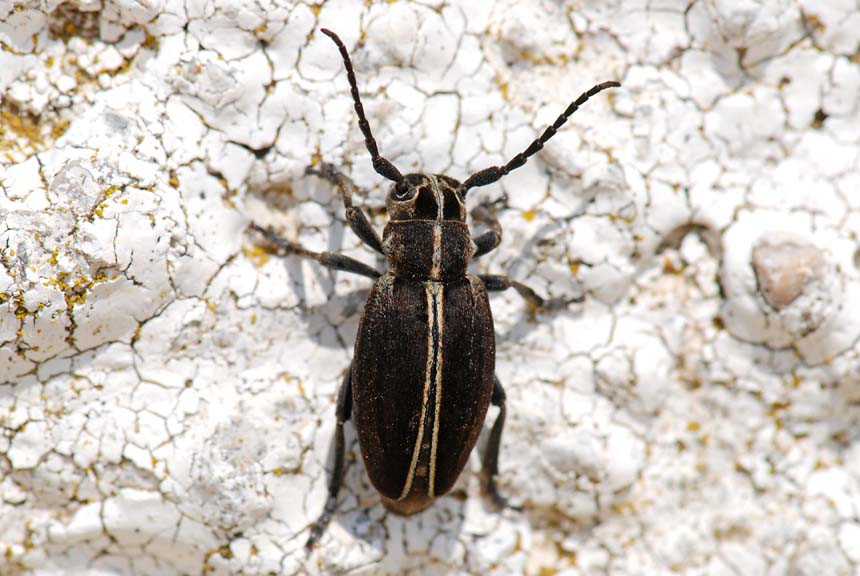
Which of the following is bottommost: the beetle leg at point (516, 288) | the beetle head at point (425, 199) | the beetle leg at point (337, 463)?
the beetle leg at point (337, 463)

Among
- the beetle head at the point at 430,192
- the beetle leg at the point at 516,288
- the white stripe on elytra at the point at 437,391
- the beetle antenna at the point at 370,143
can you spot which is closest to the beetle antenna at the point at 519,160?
the beetle head at the point at 430,192

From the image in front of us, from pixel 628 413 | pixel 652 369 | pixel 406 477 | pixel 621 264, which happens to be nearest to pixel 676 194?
pixel 621 264

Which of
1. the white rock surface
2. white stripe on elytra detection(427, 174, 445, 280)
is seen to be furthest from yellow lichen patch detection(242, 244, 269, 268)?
white stripe on elytra detection(427, 174, 445, 280)

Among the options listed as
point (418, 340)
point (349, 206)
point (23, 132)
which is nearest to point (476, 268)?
point (418, 340)

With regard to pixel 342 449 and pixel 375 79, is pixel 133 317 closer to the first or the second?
pixel 342 449

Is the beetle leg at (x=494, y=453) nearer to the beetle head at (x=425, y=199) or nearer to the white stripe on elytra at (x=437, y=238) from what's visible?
the white stripe on elytra at (x=437, y=238)

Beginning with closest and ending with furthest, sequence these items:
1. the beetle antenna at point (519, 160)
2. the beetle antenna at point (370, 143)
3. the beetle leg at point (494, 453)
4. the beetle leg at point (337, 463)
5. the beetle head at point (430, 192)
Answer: the beetle antenna at point (370, 143), the beetle antenna at point (519, 160), the beetle head at point (430, 192), the beetle leg at point (337, 463), the beetle leg at point (494, 453)
